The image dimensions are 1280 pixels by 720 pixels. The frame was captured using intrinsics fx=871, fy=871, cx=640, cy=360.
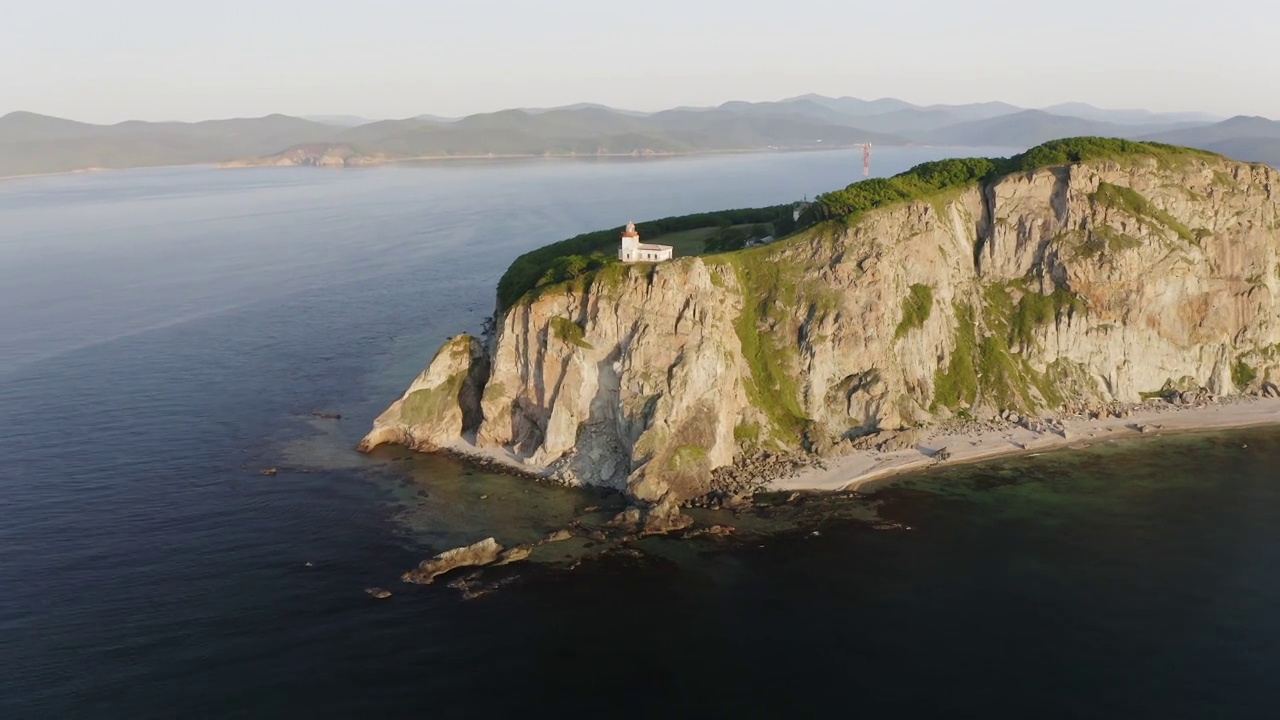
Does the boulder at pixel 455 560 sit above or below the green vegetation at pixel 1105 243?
below

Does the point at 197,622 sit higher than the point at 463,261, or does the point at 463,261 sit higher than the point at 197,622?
the point at 463,261

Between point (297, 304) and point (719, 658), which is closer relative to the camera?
point (719, 658)

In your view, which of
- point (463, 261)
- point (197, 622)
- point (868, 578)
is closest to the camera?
point (197, 622)

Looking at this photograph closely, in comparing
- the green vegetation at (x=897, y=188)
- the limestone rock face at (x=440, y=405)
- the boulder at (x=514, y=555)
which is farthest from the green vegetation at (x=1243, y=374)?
the limestone rock face at (x=440, y=405)

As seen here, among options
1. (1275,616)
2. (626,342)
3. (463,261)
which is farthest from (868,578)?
(463,261)

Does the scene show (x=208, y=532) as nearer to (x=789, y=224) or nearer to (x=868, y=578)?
(x=868, y=578)

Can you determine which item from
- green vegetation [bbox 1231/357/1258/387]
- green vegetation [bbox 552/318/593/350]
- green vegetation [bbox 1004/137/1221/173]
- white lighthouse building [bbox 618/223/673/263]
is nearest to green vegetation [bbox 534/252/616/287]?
white lighthouse building [bbox 618/223/673/263]

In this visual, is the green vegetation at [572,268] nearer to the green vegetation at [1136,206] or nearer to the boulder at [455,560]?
the boulder at [455,560]

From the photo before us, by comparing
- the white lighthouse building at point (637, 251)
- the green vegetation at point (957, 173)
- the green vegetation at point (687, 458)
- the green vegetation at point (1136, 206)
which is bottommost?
the green vegetation at point (687, 458)
